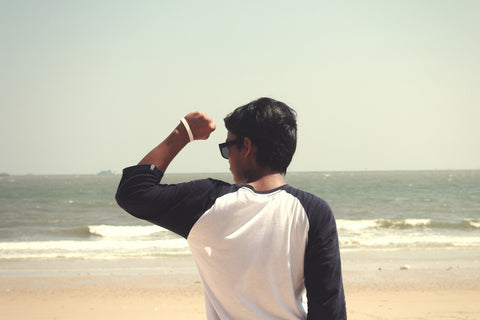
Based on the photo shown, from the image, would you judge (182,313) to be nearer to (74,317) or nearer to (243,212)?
(74,317)

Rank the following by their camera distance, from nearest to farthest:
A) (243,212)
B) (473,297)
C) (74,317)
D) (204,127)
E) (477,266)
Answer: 1. (243,212)
2. (204,127)
3. (74,317)
4. (473,297)
5. (477,266)

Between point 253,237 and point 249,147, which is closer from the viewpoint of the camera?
point 253,237

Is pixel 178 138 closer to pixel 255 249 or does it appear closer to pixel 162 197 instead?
pixel 162 197

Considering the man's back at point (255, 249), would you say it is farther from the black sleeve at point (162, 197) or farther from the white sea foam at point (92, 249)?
the white sea foam at point (92, 249)

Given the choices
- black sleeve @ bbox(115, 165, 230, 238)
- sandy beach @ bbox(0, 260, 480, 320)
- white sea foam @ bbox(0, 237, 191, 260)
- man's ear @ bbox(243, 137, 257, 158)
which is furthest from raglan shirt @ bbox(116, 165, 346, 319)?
white sea foam @ bbox(0, 237, 191, 260)

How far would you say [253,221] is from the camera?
133 cm

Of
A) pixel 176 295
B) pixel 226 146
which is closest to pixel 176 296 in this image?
pixel 176 295

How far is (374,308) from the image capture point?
7.46 m

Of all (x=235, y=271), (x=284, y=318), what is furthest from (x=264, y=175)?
(x=284, y=318)

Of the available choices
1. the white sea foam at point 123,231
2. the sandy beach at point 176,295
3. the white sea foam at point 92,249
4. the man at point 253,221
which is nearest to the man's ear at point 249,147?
the man at point 253,221

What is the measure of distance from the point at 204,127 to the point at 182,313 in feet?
20.8

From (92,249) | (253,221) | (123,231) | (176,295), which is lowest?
(123,231)

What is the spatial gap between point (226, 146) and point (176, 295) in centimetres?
744

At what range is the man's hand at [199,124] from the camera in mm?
1434
